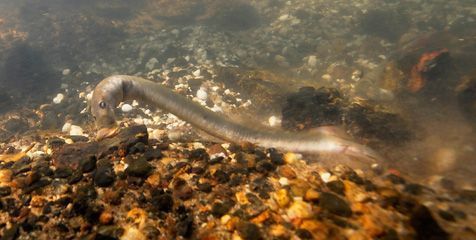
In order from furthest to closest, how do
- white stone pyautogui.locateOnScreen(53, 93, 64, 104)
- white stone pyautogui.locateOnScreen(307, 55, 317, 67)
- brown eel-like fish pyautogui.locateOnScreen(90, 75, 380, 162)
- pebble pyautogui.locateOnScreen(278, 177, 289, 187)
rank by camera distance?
white stone pyautogui.locateOnScreen(307, 55, 317, 67) → white stone pyautogui.locateOnScreen(53, 93, 64, 104) → brown eel-like fish pyautogui.locateOnScreen(90, 75, 380, 162) → pebble pyautogui.locateOnScreen(278, 177, 289, 187)

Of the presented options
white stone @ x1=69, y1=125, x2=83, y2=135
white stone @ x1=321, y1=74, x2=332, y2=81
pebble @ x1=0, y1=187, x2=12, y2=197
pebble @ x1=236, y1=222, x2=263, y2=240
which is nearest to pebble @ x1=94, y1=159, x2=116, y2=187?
pebble @ x1=0, y1=187, x2=12, y2=197

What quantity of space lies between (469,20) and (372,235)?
12318 millimetres

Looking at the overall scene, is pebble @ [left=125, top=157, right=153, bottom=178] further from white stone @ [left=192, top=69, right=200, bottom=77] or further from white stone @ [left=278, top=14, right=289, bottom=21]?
white stone @ [left=278, top=14, right=289, bottom=21]

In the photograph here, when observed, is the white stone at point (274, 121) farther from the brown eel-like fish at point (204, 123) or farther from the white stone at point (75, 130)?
the white stone at point (75, 130)

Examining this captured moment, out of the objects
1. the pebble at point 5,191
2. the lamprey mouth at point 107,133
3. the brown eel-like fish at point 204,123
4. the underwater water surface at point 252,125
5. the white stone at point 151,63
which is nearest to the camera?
the underwater water surface at point 252,125

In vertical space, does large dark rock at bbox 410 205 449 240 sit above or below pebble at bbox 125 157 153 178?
above

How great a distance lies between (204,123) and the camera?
5.30m

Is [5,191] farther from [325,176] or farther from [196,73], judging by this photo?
[196,73]

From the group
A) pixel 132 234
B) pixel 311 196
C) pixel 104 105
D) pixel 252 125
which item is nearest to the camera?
pixel 132 234

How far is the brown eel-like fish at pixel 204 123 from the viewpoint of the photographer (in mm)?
4382

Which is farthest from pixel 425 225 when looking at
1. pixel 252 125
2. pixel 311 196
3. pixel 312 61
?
pixel 312 61

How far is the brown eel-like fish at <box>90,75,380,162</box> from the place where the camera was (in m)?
4.38

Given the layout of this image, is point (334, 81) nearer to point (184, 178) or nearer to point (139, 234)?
point (184, 178)

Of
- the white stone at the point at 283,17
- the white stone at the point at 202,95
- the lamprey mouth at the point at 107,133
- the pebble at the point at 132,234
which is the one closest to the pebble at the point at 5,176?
the lamprey mouth at the point at 107,133
